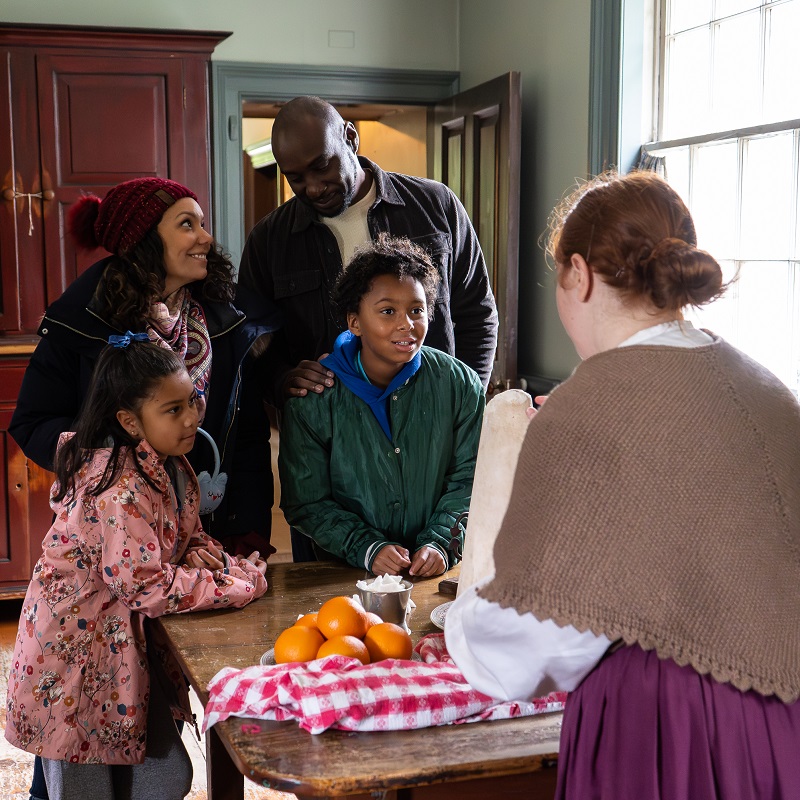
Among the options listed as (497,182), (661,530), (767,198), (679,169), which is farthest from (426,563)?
(497,182)

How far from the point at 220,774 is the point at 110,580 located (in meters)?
0.40

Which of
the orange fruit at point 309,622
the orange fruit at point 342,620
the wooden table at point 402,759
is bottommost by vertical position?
the wooden table at point 402,759

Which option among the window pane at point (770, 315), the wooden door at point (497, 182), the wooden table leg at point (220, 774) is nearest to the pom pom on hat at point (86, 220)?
the wooden table leg at point (220, 774)

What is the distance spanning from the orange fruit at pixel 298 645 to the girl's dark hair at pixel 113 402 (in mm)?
584

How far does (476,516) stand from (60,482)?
86 cm

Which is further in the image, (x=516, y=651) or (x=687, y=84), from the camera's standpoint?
(x=687, y=84)

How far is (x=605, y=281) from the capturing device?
1.18m

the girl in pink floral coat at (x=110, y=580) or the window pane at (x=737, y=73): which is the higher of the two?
the window pane at (x=737, y=73)

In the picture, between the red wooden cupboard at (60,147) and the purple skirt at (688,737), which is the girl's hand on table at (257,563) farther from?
the red wooden cupboard at (60,147)

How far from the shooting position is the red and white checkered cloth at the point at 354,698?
4.12 ft

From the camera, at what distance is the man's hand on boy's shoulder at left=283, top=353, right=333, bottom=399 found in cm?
215

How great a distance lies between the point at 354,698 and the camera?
4.16ft

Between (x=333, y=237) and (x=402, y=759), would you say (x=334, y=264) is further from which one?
(x=402, y=759)

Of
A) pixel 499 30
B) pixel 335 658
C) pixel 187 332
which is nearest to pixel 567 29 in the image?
pixel 499 30
